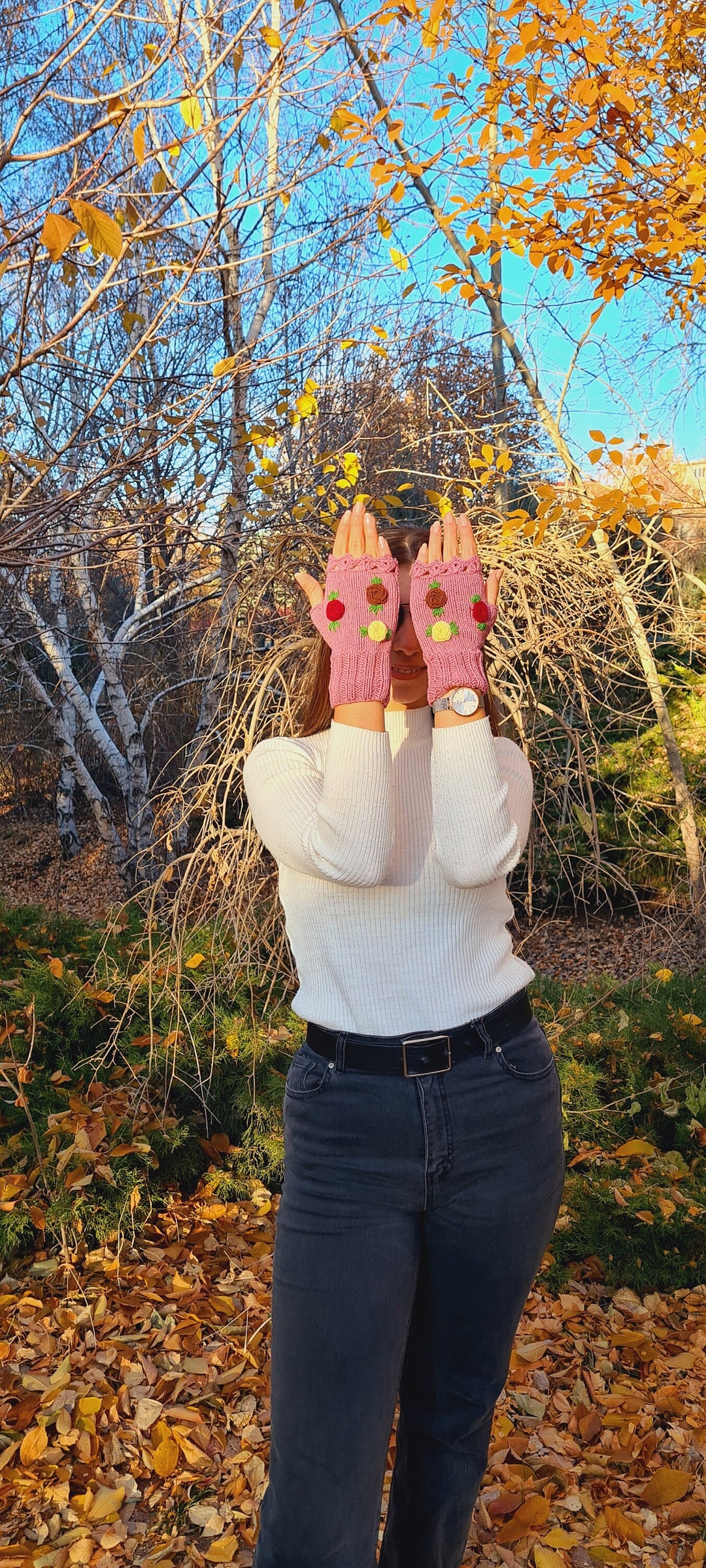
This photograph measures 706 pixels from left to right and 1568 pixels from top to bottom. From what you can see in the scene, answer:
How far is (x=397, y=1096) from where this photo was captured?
1.22 metres

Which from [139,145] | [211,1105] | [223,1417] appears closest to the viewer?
[139,145]

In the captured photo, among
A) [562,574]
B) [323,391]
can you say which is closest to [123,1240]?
[562,574]

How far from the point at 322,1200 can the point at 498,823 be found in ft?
1.64

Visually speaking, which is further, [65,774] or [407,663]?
[65,774]

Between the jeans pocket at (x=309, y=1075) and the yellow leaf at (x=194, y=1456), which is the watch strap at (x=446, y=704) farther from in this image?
the yellow leaf at (x=194, y=1456)

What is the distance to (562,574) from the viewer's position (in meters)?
3.18

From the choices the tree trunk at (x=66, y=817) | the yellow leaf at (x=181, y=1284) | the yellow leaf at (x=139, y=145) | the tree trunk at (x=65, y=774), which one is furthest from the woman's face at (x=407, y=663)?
the tree trunk at (x=66, y=817)

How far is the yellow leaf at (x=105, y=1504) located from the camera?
78.3 inches

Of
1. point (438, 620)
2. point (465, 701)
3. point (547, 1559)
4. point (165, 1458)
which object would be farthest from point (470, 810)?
point (165, 1458)

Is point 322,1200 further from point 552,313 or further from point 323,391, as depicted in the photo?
point 323,391

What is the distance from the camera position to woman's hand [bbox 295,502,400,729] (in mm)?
1252

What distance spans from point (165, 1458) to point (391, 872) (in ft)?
5.14

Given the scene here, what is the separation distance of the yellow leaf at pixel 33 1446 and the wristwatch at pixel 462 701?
72.2 inches

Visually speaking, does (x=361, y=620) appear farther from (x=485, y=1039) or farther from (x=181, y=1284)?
(x=181, y=1284)
